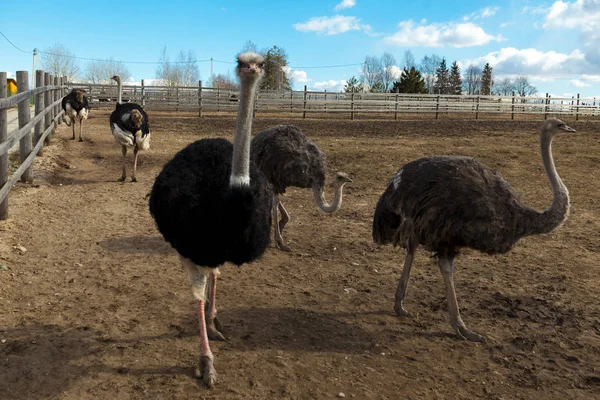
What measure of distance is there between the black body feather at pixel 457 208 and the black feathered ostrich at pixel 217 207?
109 cm

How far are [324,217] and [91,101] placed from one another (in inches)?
817

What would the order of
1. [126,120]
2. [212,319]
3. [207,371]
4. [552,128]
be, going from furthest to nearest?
[126,120] → [552,128] → [212,319] → [207,371]

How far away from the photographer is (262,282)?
4.82m

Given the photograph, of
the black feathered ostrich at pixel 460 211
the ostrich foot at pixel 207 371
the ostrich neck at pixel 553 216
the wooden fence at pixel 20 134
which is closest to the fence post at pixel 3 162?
the wooden fence at pixel 20 134

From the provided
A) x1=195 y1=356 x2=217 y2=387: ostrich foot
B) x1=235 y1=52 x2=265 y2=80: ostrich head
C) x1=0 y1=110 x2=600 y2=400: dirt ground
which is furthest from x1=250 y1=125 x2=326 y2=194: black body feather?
x1=195 y1=356 x2=217 y2=387: ostrich foot

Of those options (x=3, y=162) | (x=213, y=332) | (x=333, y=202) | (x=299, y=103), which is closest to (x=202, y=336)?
(x=213, y=332)

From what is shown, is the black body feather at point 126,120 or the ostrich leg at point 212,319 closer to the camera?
the ostrich leg at point 212,319

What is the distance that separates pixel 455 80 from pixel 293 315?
215 feet

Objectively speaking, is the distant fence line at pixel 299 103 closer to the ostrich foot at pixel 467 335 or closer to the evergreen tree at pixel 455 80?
the ostrich foot at pixel 467 335

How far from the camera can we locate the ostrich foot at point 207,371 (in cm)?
315

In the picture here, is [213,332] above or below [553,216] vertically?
below

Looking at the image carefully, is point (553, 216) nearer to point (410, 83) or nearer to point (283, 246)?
point (283, 246)

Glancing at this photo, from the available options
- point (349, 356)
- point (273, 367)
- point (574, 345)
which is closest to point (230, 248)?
point (273, 367)

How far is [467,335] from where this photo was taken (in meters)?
3.83
